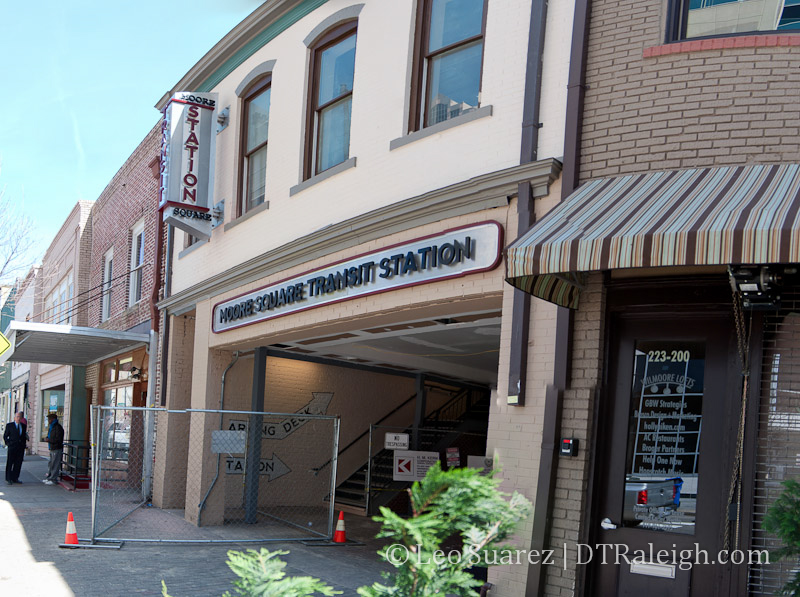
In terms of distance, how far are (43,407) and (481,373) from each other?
23.5 m

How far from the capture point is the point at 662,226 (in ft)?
17.2

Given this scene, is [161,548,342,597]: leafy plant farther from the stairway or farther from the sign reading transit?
the stairway

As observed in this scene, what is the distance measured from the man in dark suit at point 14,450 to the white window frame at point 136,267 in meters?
4.17

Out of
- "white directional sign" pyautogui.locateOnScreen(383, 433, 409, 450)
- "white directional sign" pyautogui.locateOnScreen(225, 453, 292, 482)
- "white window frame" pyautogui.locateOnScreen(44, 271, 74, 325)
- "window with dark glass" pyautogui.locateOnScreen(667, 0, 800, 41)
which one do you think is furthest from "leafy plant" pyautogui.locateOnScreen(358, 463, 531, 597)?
"white window frame" pyautogui.locateOnScreen(44, 271, 74, 325)

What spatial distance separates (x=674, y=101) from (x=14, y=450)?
17782mm

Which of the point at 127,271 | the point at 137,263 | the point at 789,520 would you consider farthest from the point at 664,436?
the point at 127,271

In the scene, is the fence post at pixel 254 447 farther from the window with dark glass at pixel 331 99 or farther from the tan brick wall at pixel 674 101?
the tan brick wall at pixel 674 101

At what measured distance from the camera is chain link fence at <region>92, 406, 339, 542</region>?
1175cm

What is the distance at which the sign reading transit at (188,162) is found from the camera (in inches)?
520

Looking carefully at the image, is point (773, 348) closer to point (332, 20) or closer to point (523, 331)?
point (523, 331)

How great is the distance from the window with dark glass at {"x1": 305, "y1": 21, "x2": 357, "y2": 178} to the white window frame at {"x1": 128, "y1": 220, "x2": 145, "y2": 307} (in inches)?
343

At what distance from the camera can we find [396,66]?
30.1ft

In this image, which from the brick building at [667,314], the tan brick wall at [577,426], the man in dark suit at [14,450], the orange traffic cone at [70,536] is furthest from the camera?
the man in dark suit at [14,450]

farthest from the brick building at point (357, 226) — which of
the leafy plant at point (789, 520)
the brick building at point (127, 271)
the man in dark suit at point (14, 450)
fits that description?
the man in dark suit at point (14, 450)
